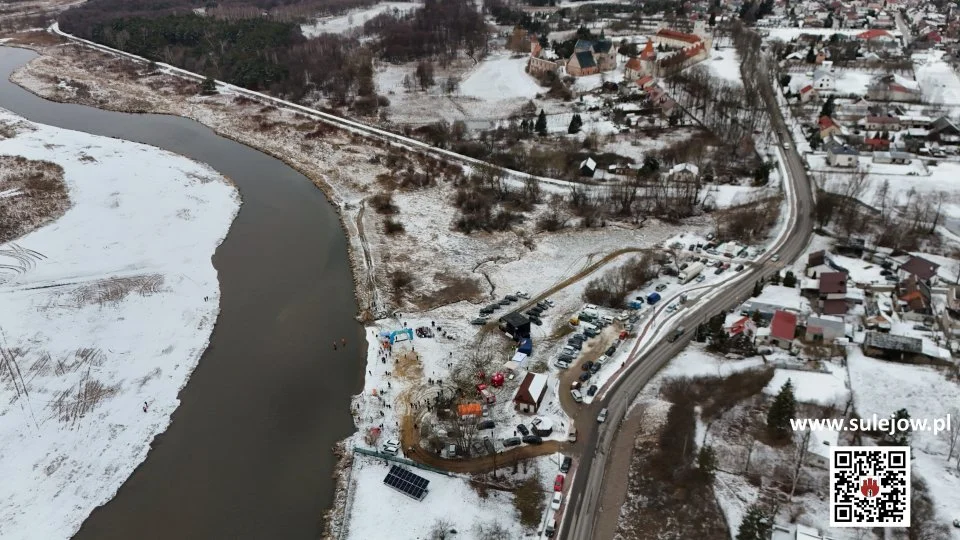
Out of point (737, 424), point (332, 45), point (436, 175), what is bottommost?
point (737, 424)

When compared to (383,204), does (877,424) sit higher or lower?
lower

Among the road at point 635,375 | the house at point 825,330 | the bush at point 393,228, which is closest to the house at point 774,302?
the road at point 635,375

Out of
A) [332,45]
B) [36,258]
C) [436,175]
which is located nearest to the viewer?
[36,258]

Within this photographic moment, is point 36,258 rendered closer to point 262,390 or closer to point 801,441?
point 262,390

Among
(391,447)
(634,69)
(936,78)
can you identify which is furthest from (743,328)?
(936,78)

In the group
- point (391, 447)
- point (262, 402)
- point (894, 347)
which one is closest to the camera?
point (391, 447)

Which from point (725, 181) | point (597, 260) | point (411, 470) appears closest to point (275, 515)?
point (411, 470)

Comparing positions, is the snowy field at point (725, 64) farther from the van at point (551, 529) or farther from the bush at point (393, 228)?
the van at point (551, 529)

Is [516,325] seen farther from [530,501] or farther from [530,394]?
[530,501]
